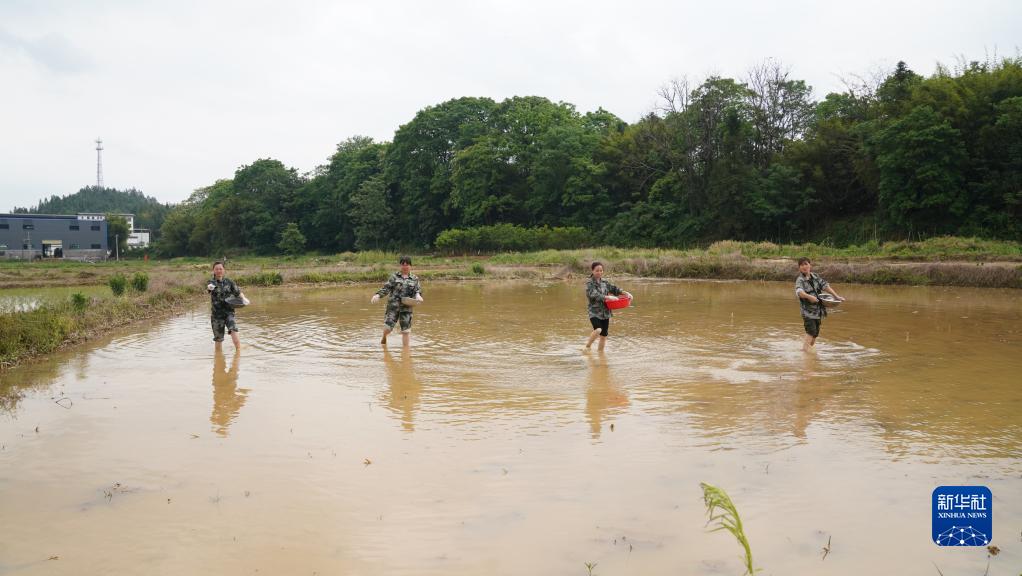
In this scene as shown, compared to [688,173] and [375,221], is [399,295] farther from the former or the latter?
[375,221]

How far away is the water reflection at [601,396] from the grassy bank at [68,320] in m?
9.35

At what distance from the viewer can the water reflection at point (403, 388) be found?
826cm

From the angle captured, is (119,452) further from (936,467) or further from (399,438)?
(936,467)

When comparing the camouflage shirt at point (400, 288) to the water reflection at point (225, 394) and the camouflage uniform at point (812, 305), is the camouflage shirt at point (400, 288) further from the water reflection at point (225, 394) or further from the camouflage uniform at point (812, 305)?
the camouflage uniform at point (812, 305)

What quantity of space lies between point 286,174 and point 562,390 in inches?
3008

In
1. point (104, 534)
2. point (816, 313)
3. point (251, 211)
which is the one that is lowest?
point (104, 534)

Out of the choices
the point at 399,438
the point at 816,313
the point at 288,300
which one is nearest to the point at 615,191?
the point at 288,300

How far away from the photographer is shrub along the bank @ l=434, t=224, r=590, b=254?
4969cm

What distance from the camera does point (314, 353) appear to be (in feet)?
41.1

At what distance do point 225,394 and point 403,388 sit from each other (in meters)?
2.41

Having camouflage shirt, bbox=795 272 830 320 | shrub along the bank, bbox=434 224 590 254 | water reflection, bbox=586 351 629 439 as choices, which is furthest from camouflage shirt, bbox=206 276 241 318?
shrub along the bank, bbox=434 224 590 254

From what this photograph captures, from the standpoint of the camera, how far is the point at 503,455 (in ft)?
21.9

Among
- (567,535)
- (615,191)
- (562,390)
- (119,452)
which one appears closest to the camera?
(567,535)

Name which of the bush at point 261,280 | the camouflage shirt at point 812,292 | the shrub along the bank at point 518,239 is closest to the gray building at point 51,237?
the shrub along the bank at point 518,239
